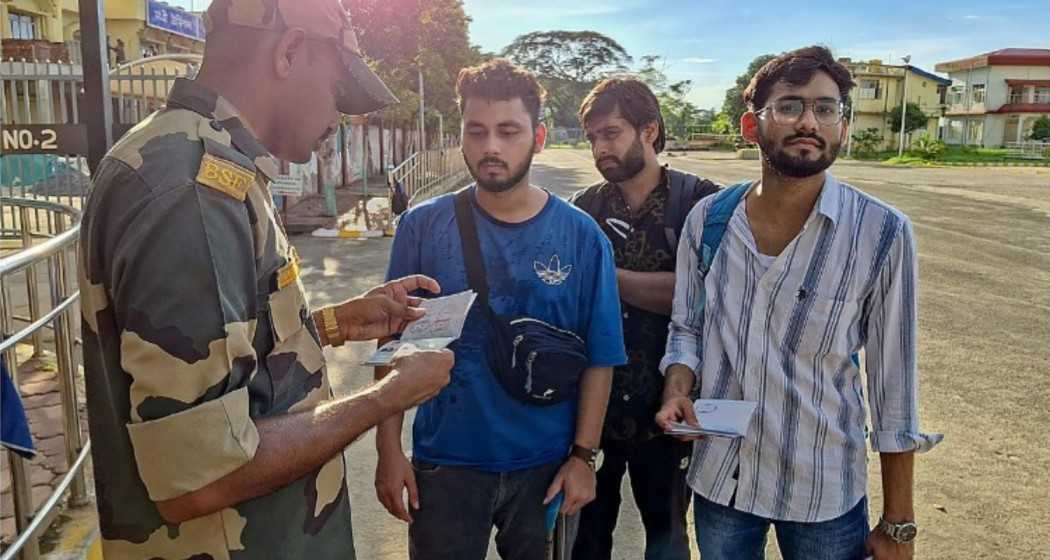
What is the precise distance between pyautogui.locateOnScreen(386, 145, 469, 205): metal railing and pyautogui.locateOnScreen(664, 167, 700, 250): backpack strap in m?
9.20

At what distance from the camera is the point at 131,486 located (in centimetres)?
138

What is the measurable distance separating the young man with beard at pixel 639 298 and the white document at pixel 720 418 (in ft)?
2.06

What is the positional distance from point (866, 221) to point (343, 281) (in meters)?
7.21

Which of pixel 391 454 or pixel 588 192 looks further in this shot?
pixel 588 192

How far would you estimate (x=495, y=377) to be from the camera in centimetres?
230

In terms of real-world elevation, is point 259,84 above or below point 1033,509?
above

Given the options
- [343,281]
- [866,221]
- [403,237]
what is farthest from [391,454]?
[343,281]

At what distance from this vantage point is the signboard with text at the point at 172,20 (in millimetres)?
23969

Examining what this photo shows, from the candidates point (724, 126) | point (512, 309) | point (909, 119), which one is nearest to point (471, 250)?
point (512, 309)

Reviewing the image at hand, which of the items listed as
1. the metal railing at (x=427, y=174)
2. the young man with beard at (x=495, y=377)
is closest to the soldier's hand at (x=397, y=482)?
the young man with beard at (x=495, y=377)

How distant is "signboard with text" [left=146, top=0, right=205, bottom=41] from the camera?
2397cm

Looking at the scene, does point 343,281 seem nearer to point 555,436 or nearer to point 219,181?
point 555,436

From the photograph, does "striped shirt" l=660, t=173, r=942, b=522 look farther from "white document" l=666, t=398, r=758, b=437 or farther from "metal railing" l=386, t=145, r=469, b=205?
"metal railing" l=386, t=145, r=469, b=205

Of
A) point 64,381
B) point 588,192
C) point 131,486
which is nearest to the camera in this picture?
point 131,486
